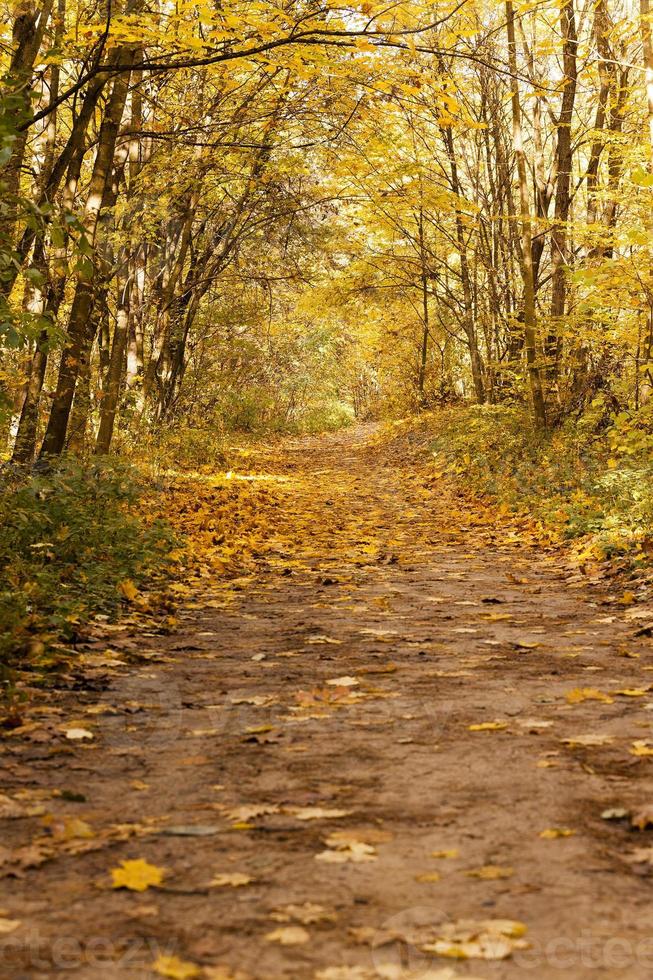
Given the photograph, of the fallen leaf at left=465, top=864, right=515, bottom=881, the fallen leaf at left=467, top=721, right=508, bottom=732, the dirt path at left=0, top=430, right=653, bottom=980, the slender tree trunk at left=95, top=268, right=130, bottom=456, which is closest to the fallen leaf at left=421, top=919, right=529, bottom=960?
the dirt path at left=0, top=430, right=653, bottom=980

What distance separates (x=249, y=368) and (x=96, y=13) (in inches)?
749

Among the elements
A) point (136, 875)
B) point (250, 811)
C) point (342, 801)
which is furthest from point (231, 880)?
point (342, 801)

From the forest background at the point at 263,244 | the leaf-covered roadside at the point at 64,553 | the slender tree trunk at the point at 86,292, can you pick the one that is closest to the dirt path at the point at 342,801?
the leaf-covered roadside at the point at 64,553

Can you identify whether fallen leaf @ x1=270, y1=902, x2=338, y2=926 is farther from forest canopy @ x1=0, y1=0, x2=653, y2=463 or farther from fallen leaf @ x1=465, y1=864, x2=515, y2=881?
forest canopy @ x1=0, y1=0, x2=653, y2=463

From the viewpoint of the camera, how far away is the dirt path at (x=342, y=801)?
6.75ft

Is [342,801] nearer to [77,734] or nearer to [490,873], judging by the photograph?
[490,873]

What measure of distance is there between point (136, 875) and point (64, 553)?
4.40m

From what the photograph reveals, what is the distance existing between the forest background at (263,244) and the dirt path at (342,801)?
1180 mm

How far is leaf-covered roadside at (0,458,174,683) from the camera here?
4914 mm

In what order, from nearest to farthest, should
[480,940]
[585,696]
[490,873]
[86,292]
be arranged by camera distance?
[480,940] < [490,873] < [585,696] < [86,292]

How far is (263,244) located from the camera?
19312 mm

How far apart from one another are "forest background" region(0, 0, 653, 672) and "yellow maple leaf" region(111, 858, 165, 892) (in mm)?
2369

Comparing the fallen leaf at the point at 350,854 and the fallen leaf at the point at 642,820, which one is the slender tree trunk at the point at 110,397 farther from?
the fallen leaf at the point at 642,820

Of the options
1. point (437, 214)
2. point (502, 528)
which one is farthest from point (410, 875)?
point (437, 214)
